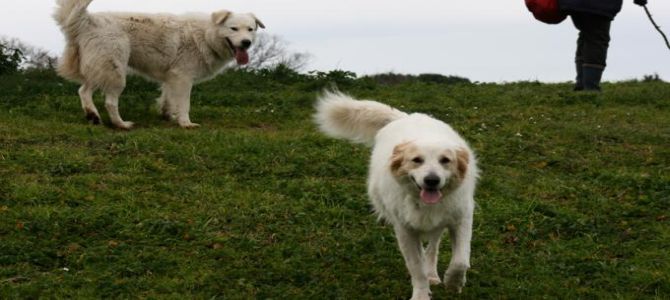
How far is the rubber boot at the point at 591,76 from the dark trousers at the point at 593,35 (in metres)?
0.10


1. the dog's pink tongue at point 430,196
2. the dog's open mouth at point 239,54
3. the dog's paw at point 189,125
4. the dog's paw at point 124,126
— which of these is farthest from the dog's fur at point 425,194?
the dog's open mouth at point 239,54

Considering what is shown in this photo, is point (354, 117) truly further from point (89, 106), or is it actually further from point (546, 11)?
point (546, 11)

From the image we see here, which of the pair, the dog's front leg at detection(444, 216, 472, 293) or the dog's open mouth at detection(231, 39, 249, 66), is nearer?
the dog's front leg at detection(444, 216, 472, 293)

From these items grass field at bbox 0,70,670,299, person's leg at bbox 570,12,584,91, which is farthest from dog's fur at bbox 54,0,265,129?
person's leg at bbox 570,12,584,91

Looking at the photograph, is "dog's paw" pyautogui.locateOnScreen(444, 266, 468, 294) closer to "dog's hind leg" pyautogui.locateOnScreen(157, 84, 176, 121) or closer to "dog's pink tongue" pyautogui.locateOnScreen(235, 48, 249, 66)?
"dog's hind leg" pyautogui.locateOnScreen(157, 84, 176, 121)

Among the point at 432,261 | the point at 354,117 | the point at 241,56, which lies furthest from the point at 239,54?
the point at 432,261

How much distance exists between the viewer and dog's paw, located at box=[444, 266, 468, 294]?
4.66 meters

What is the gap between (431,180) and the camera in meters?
4.39

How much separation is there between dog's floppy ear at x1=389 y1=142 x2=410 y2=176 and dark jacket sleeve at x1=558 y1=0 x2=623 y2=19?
6495 millimetres

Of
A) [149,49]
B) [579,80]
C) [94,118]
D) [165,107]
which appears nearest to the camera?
[94,118]

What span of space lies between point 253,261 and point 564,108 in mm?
5867

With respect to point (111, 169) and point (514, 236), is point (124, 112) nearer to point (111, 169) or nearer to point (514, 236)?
point (111, 169)

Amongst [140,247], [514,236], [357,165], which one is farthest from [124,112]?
[514,236]

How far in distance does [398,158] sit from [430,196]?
282 millimetres
